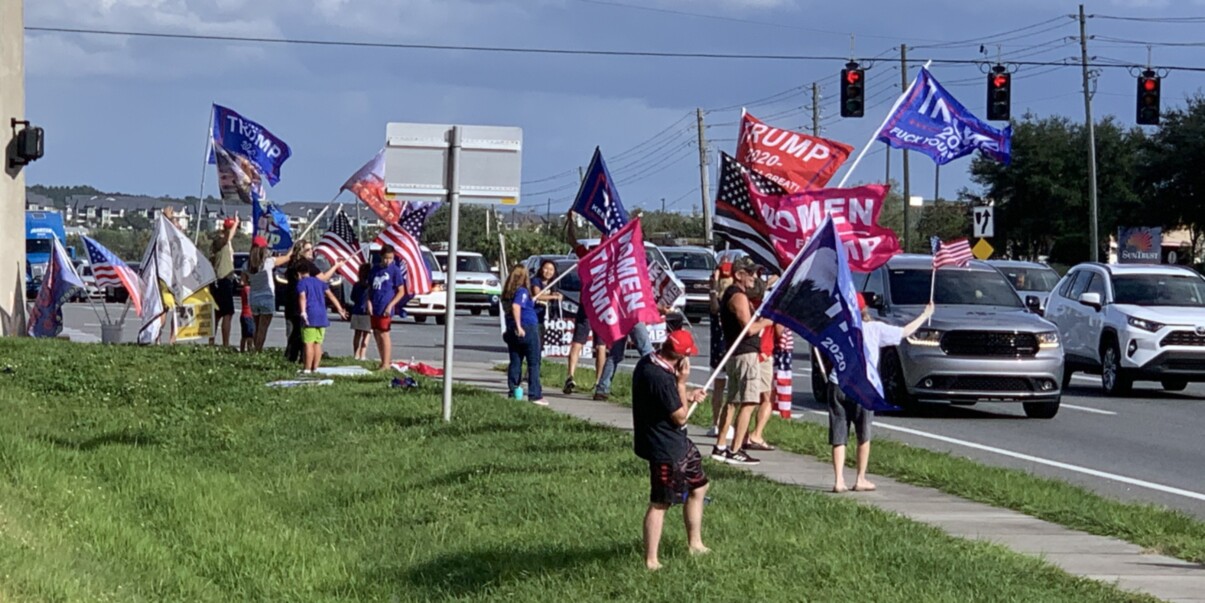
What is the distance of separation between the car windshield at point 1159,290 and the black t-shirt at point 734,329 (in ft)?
36.3

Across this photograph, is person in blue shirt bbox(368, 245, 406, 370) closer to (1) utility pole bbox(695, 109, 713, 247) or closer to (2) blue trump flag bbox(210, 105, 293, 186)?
(2) blue trump flag bbox(210, 105, 293, 186)

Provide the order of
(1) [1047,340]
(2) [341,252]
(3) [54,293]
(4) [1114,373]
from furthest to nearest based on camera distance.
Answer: (3) [54,293] < (2) [341,252] < (4) [1114,373] < (1) [1047,340]

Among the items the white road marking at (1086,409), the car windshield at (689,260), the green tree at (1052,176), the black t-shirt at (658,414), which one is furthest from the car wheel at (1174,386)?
the green tree at (1052,176)

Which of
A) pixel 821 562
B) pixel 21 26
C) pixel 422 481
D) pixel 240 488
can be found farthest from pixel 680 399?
pixel 21 26

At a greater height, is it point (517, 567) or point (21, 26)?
point (21, 26)

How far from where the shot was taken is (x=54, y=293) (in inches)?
1122

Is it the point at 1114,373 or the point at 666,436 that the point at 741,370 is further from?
the point at 1114,373

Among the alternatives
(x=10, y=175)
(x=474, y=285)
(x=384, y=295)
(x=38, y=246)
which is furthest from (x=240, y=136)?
(x=38, y=246)

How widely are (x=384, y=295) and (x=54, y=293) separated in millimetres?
8306

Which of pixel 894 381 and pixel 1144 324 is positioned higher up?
pixel 1144 324

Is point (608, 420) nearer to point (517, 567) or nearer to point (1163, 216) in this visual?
point (517, 567)

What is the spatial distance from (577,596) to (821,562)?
127 cm

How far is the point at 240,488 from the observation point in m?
13.5

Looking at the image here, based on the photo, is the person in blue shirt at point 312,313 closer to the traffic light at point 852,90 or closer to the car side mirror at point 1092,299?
the car side mirror at point 1092,299
